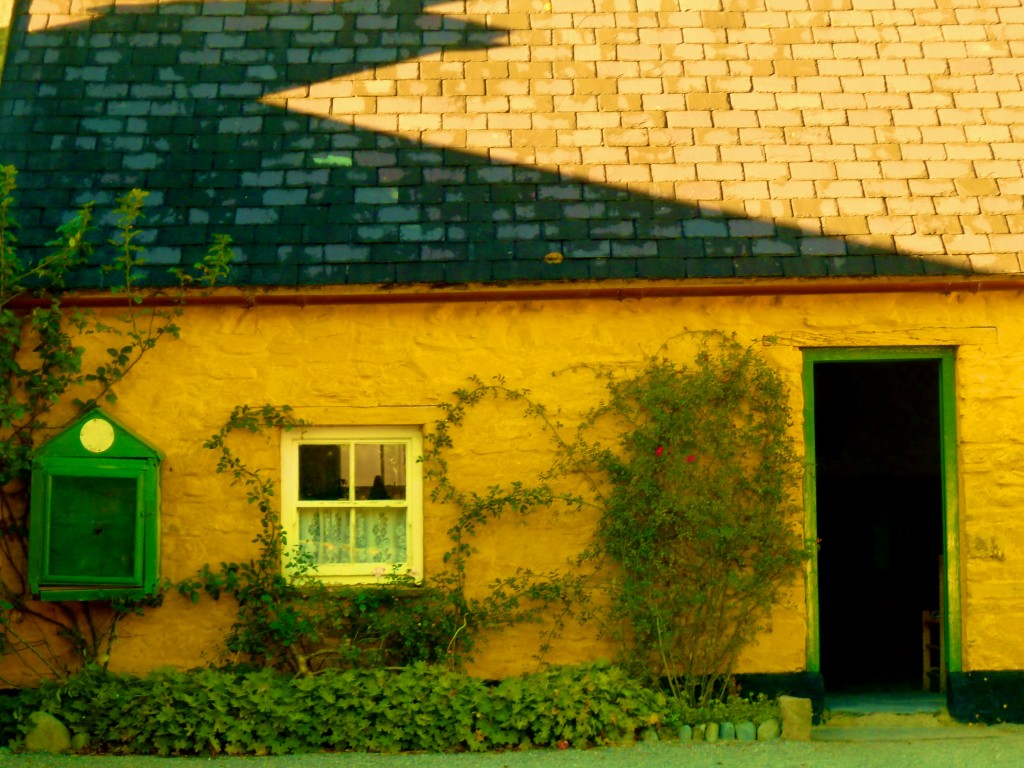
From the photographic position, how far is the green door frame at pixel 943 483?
9.00 metres

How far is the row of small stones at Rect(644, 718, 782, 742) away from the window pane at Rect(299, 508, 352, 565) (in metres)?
2.38

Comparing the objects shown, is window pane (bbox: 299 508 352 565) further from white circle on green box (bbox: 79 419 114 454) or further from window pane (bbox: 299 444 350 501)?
white circle on green box (bbox: 79 419 114 454)

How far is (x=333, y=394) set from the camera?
907cm

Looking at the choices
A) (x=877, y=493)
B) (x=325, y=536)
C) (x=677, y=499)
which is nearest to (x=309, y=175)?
(x=325, y=536)

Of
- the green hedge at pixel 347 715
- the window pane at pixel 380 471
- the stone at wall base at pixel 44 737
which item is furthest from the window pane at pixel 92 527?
the window pane at pixel 380 471

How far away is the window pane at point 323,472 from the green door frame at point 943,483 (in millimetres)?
3025

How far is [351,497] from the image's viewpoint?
919 cm

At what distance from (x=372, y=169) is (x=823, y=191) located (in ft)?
9.93

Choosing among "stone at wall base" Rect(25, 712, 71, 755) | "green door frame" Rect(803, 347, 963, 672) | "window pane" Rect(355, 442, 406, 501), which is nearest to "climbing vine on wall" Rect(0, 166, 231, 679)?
"stone at wall base" Rect(25, 712, 71, 755)

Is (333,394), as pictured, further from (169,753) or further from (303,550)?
(169,753)

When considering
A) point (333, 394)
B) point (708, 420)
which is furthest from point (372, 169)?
point (708, 420)

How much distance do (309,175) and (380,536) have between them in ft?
8.12

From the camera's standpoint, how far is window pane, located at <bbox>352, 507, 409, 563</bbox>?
30.1ft

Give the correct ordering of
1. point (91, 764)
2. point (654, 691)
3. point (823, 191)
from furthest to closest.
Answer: point (823, 191) → point (654, 691) → point (91, 764)
